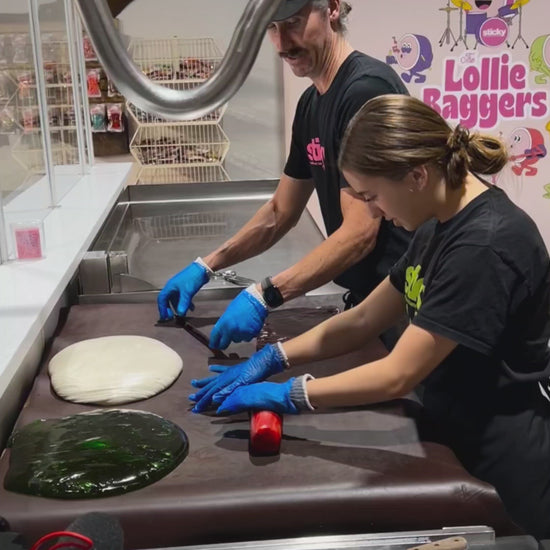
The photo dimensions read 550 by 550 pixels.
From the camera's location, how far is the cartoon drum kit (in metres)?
3.42

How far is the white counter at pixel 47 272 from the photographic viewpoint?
1.07 meters

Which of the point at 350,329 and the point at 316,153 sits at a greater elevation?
the point at 316,153

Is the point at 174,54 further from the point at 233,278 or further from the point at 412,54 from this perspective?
the point at 233,278

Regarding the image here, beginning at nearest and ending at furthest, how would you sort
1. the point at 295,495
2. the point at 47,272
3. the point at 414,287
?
the point at 295,495
the point at 414,287
the point at 47,272

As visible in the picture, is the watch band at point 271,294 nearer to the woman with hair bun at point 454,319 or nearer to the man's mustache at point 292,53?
the woman with hair bun at point 454,319

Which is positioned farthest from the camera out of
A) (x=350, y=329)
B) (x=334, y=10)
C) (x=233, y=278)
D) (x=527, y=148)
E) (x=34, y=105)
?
(x=527, y=148)

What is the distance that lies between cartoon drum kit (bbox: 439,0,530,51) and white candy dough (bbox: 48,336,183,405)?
9.04ft

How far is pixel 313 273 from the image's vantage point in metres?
1.49

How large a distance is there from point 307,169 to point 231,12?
1954 millimetres

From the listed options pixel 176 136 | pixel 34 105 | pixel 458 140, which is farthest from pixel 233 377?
pixel 176 136

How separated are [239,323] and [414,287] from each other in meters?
0.38

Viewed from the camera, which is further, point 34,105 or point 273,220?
point 34,105

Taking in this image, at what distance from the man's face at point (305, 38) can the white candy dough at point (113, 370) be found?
0.72 meters

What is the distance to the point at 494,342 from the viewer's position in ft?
3.23
